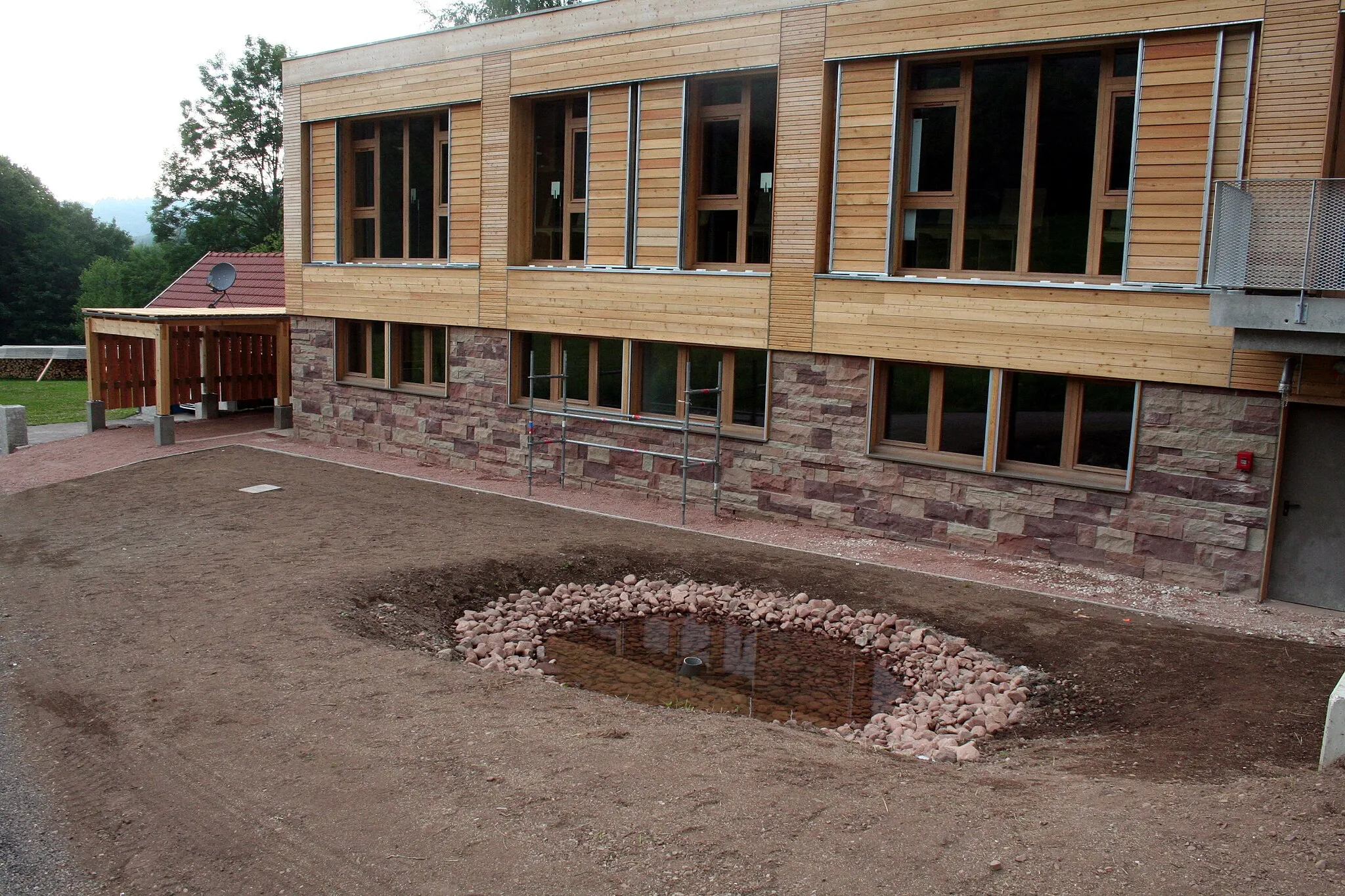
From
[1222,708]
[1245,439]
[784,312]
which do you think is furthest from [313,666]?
[1245,439]

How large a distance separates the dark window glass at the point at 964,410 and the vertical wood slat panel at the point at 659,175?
13.9 feet

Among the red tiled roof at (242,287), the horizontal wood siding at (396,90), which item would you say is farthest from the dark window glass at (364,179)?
the red tiled roof at (242,287)

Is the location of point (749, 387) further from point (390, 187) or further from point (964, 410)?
point (390, 187)

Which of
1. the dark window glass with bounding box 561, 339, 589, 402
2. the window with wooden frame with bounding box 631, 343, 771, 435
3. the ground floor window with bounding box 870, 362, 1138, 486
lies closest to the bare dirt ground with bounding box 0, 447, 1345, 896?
the ground floor window with bounding box 870, 362, 1138, 486

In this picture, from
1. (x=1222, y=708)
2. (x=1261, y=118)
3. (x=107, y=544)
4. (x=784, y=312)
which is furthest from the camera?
(x=784, y=312)

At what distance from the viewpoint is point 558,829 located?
219 inches

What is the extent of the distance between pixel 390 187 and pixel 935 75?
10037 mm

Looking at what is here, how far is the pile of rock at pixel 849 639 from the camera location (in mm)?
8039

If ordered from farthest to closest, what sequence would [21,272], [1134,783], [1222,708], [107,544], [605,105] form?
[21,272] < [605,105] < [107,544] < [1222,708] < [1134,783]

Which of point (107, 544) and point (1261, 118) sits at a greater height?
point (1261, 118)

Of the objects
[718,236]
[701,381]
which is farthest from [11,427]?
[718,236]

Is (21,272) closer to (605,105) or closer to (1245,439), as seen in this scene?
(605,105)

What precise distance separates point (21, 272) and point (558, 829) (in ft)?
210

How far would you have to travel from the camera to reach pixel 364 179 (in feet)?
63.1
